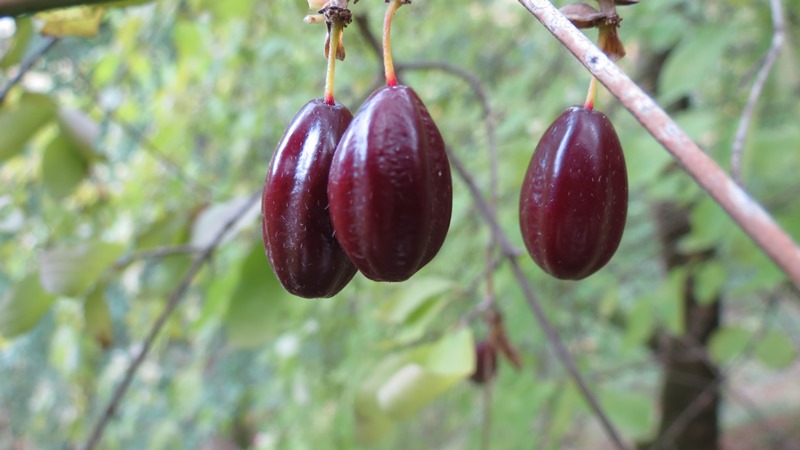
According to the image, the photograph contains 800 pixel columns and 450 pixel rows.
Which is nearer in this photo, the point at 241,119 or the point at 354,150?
the point at 354,150

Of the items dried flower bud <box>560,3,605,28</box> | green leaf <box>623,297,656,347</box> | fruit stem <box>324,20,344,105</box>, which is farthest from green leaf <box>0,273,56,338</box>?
green leaf <box>623,297,656,347</box>

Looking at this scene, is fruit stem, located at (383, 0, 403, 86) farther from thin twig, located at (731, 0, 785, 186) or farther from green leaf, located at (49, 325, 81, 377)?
green leaf, located at (49, 325, 81, 377)

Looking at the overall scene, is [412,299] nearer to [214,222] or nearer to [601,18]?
[214,222]

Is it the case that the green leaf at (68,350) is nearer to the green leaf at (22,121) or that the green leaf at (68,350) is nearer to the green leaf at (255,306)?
the green leaf at (22,121)

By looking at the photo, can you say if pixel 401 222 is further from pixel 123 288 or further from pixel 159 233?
pixel 123 288

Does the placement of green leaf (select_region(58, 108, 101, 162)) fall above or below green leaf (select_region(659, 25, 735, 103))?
above

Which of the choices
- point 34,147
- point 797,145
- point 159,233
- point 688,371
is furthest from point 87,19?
point 688,371

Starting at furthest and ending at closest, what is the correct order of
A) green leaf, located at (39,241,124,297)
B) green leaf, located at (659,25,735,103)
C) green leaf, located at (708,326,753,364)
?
green leaf, located at (708,326,753,364)
green leaf, located at (659,25,735,103)
green leaf, located at (39,241,124,297)
